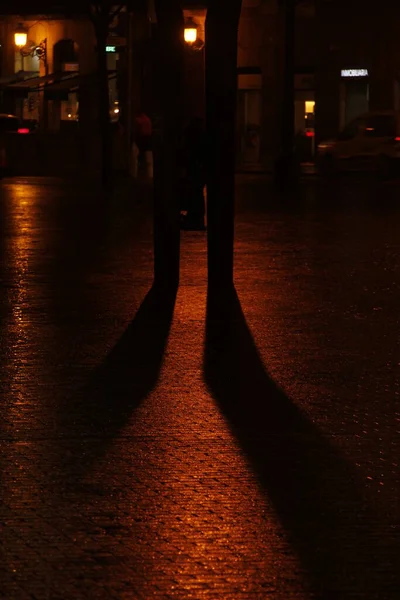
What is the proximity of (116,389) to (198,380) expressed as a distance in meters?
0.61

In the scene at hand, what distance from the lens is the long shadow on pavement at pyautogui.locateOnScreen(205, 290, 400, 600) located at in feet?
17.5

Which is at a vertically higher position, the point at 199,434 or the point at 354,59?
the point at 354,59

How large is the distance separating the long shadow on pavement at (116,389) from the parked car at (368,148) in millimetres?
25987

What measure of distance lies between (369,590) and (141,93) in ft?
145

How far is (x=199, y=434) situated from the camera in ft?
25.6

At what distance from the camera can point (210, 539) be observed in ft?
19.0

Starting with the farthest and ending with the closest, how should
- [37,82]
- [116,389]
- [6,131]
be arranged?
[37,82]
[6,131]
[116,389]

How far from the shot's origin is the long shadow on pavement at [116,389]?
7.71 m

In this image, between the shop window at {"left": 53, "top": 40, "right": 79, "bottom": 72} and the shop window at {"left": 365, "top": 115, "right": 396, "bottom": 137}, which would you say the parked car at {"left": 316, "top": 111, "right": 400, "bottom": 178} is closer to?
the shop window at {"left": 365, "top": 115, "right": 396, "bottom": 137}

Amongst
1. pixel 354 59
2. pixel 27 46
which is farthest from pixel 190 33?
pixel 27 46

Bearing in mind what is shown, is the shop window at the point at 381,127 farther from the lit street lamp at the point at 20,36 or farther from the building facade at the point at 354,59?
the lit street lamp at the point at 20,36

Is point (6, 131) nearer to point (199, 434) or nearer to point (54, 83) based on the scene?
point (54, 83)

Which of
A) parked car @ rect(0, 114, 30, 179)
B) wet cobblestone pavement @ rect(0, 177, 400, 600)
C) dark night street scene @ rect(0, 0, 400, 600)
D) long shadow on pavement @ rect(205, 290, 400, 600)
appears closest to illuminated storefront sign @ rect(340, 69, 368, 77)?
parked car @ rect(0, 114, 30, 179)

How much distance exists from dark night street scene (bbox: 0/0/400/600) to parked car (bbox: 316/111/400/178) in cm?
785
